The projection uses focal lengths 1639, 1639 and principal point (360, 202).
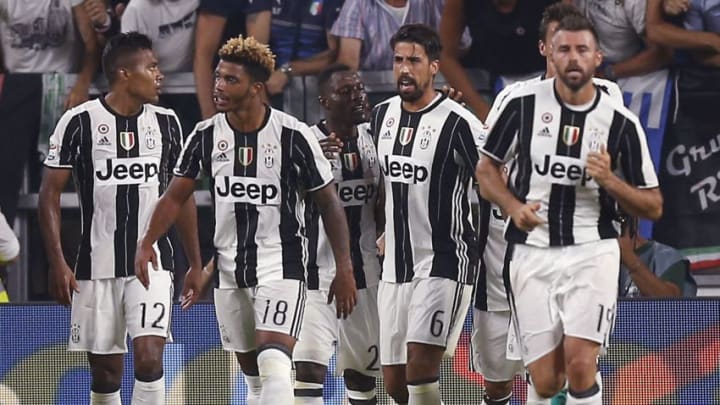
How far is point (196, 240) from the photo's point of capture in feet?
29.4

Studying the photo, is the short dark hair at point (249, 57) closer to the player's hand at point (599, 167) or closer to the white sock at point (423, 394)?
the white sock at point (423, 394)

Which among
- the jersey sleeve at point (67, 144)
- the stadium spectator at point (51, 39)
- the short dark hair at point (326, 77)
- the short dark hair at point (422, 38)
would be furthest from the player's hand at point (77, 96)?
the short dark hair at point (422, 38)

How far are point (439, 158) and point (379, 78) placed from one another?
242 centimetres

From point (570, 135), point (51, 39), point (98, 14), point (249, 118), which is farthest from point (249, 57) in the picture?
point (51, 39)

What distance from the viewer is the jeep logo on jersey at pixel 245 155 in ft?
27.3

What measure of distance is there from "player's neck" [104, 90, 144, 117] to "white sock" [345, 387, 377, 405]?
6.54 feet

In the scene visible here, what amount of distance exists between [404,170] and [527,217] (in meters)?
1.46

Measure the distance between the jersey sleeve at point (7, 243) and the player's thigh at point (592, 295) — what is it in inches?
179

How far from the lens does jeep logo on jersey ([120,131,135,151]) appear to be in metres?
8.82

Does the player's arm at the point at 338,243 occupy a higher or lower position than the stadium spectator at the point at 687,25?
lower

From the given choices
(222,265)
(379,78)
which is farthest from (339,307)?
(379,78)

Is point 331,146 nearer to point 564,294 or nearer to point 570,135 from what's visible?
point 570,135

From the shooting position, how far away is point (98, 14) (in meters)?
11.2

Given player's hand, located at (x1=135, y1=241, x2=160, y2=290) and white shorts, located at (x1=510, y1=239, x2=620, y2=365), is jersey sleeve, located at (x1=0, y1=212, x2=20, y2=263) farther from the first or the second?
white shorts, located at (x1=510, y1=239, x2=620, y2=365)
